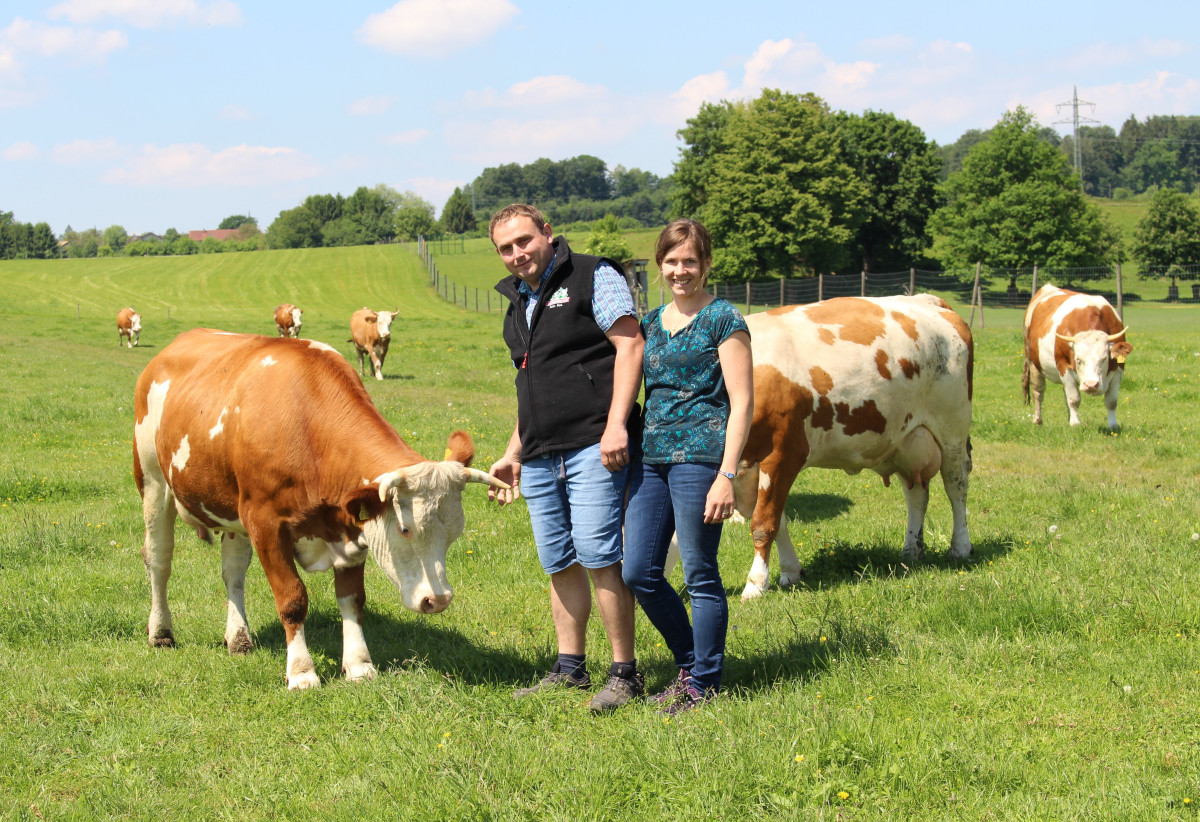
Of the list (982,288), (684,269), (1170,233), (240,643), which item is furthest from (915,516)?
(1170,233)

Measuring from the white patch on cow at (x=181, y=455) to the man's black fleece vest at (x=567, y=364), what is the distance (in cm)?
227

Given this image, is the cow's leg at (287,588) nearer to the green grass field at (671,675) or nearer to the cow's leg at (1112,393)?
the green grass field at (671,675)

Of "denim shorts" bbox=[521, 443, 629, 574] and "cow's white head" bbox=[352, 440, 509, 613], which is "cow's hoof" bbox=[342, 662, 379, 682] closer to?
"cow's white head" bbox=[352, 440, 509, 613]

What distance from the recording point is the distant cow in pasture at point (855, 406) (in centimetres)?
650

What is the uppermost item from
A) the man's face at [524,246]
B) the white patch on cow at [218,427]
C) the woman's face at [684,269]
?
the man's face at [524,246]

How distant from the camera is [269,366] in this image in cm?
522

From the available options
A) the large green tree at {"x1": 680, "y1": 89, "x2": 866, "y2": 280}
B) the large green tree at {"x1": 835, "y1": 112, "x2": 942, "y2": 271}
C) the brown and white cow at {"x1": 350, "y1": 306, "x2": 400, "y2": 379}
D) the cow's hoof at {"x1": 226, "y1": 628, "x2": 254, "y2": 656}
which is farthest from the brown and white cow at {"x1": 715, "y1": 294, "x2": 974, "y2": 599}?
the large green tree at {"x1": 835, "y1": 112, "x2": 942, "y2": 271}

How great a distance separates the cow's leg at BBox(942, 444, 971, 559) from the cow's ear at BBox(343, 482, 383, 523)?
4.50 meters

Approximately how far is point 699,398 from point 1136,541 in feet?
14.1

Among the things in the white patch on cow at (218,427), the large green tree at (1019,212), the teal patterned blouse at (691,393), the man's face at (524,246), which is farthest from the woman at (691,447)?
the large green tree at (1019,212)

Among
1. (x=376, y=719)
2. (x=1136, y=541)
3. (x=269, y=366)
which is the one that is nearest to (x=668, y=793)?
(x=376, y=719)

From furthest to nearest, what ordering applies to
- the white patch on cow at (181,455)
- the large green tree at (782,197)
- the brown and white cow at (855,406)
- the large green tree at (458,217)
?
the large green tree at (458,217), the large green tree at (782,197), the brown and white cow at (855,406), the white patch on cow at (181,455)

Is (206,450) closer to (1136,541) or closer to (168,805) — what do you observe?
(168,805)

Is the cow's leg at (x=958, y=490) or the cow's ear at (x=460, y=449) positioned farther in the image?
the cow's leg at (x=958, y=490)
